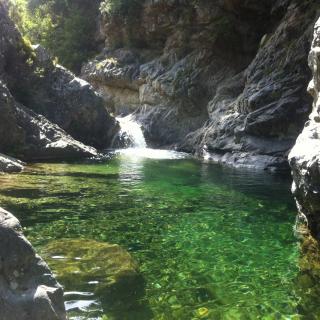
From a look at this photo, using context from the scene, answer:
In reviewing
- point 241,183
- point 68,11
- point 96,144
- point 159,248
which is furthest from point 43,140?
point 68,11

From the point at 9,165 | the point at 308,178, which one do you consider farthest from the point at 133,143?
the point at 308,178

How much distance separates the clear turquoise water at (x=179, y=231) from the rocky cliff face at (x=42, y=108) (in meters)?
3.42

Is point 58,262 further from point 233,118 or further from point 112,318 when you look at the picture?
point 233,118

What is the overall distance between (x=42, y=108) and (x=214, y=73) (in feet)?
42.8

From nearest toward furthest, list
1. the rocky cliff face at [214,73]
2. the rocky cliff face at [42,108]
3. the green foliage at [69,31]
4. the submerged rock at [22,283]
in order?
the submerged rock at [22,283] → the rocky cliff face at [42,108] → the rocky cliff face at [214,73] → the green foliage at [69,31]

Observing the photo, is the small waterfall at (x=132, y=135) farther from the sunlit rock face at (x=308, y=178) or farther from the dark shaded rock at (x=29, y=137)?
the sunlit rock face at (x=308, y=178)

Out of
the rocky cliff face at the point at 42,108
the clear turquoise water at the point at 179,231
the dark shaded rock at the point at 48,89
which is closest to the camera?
the clear turquoise water at the point at 179,231

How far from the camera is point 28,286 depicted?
3.70m

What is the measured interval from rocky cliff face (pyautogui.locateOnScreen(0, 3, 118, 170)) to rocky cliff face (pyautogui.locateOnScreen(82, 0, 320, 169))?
569cm

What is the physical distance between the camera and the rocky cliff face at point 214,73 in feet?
66.3

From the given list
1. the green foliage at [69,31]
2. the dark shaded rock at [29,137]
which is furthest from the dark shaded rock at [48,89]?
the green foliage at [69,31]

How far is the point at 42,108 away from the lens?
23.0 metres

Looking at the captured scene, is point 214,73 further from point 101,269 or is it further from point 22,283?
point 22,283

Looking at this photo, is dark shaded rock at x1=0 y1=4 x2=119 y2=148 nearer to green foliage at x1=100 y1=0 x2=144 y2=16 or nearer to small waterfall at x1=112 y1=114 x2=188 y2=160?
small waterfall at x1=112 y1=114 x2=188 y2=160
